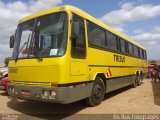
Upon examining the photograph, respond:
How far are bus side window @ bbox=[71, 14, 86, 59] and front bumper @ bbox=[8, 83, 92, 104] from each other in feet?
3.33

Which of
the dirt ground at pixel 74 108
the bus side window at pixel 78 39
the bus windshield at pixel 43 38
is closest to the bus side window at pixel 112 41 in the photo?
the dirt ground at pixel 74 108

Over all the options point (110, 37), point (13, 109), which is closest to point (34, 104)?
point (13, 109)

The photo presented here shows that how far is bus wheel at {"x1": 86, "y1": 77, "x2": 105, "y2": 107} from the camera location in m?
8.58

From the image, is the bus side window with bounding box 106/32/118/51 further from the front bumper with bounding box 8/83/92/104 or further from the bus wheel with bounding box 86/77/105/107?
the front bumper with bounding box 8/83/92/104

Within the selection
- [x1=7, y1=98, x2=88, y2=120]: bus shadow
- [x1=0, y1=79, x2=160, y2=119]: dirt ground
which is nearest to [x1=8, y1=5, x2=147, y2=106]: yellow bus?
[x1=0, y1=79, x2=160, y2=119]: dirt ground

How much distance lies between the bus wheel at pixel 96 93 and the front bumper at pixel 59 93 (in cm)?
66

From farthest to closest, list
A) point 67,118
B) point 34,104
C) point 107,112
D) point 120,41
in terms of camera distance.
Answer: point 120,41 < point 34,104 < point 107,112 < point 67,118

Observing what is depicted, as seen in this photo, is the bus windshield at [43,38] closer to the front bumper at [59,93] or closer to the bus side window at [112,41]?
the front bumper at [59,93]

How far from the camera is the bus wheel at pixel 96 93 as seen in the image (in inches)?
338

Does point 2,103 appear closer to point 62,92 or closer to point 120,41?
point 62,92

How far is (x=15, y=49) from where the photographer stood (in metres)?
8.07

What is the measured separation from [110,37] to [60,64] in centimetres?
479

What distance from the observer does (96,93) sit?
8.85 m

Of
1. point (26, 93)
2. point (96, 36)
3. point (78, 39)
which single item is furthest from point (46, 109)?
point (96, 36)
